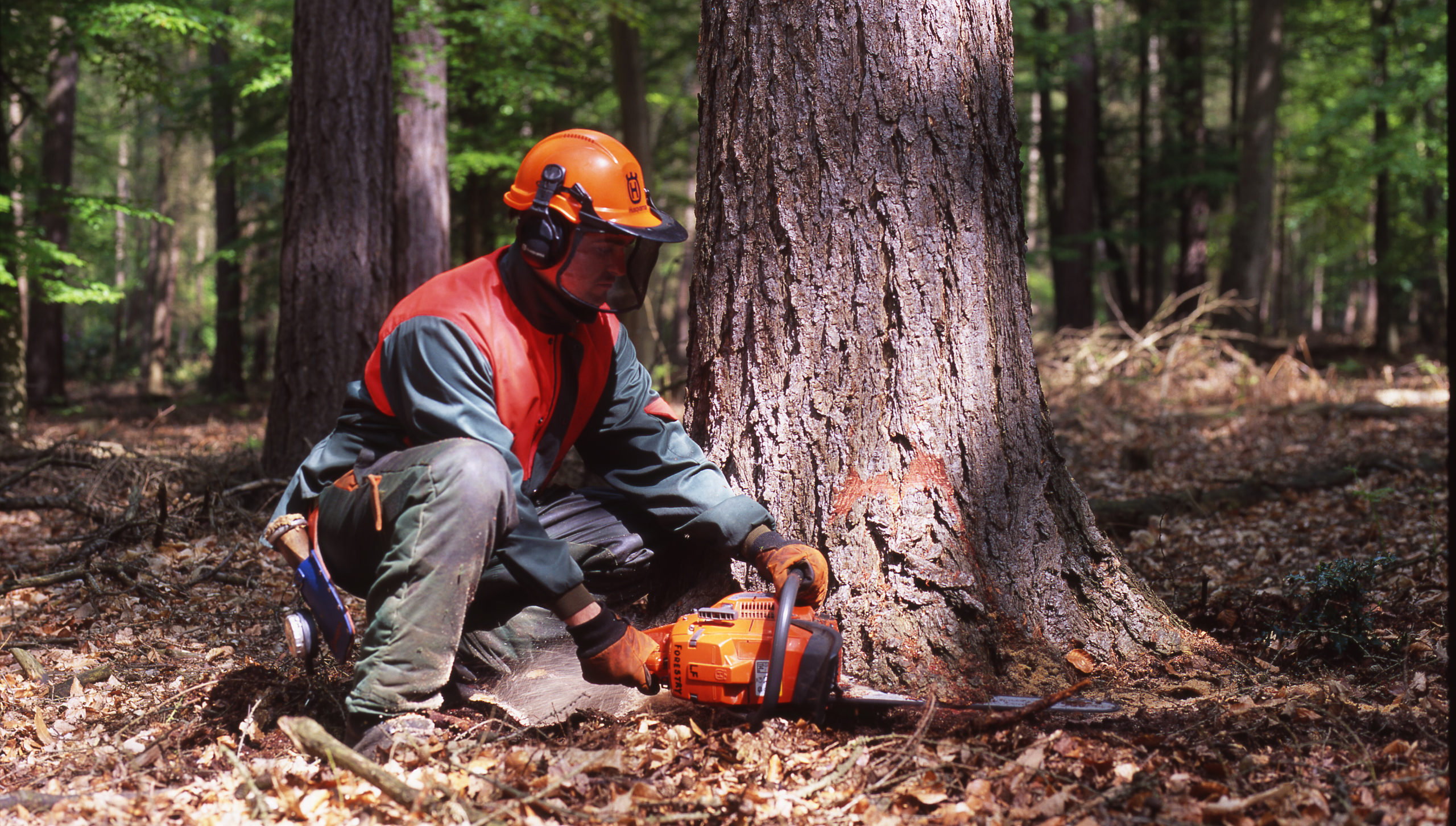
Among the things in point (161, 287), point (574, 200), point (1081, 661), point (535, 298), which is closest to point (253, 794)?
point (535, 298)

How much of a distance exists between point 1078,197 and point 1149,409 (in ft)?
21.6

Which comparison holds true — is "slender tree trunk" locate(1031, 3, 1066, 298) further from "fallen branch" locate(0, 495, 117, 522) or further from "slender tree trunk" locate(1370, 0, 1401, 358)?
"fallen branch" locate(0, 495, 117, 522)

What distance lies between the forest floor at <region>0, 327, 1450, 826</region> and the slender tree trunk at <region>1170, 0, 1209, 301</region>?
11779 millimetres

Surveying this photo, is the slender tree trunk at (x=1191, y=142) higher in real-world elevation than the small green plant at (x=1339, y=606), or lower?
higher

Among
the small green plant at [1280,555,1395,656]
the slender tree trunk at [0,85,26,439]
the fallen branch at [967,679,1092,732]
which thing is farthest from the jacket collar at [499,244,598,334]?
the slender tree trunk at [0,85,26,439]

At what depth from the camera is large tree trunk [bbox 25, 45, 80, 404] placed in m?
12.7

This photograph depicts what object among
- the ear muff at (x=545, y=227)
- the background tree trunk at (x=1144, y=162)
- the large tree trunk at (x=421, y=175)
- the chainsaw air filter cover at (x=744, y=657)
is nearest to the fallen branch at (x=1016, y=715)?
the chainsaw air filter cover at (x=744, y=657)

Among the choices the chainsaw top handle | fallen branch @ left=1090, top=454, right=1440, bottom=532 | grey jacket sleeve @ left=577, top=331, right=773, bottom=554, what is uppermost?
grey jacket sleeve @ left=577, top=331, right=773, bottom=554

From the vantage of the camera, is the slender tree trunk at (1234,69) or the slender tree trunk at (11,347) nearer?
the slender tree trunk at (11,347)

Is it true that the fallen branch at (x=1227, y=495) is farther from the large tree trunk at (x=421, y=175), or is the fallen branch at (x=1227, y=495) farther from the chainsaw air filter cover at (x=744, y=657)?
the large tree trunk at (x=421, y=175)

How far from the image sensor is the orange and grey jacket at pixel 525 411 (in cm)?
259

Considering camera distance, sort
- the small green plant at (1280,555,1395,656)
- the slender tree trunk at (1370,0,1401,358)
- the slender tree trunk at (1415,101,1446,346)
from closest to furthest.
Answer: the small green plant at (1280,555,1395,656) → the slender tree trunk at (1415,101,1446,346) → the slender tree trunk at (1370,0,1401,358)

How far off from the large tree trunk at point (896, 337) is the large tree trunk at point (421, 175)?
21.4ft

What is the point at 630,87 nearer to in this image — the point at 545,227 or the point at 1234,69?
the point at 545,227
